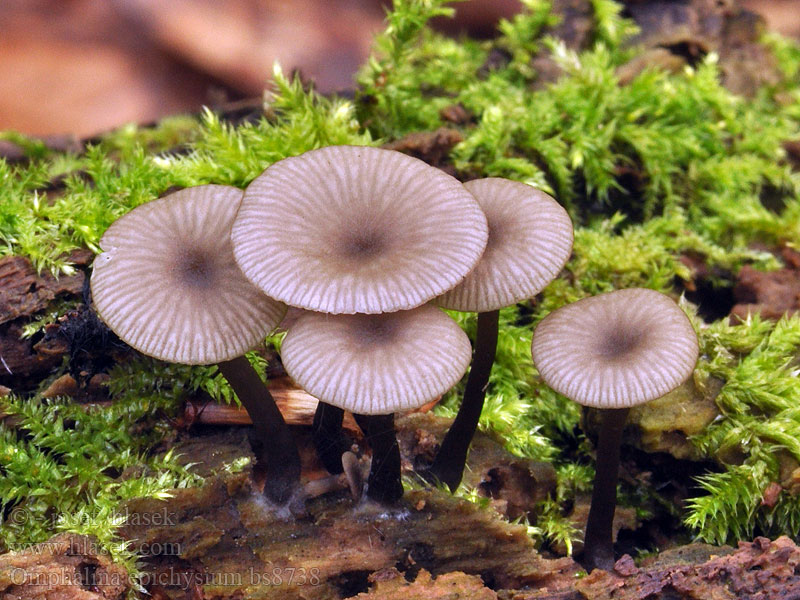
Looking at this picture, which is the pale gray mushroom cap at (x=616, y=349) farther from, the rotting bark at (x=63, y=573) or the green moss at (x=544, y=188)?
the rotting bark at (x=63, y=573)

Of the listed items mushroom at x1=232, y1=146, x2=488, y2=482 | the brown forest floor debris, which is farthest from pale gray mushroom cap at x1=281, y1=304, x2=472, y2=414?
the brown forest floor debris

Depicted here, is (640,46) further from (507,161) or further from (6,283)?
(6,283)

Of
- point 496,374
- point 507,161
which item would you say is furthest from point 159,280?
point 507,161

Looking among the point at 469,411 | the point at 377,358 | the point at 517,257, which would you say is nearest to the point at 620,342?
the point at 517,257

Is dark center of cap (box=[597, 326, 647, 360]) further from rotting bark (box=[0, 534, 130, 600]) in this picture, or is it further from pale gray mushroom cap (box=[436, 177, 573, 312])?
rotting bark (box=[0, 534, 130, 600])

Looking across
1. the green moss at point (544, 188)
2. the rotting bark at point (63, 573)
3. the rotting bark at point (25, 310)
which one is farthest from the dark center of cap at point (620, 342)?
the rotting bark at point (25, 310)
